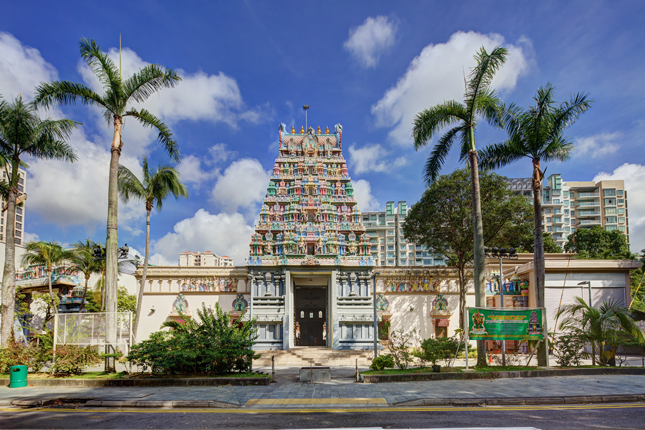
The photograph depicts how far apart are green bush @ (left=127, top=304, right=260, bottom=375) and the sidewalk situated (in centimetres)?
124

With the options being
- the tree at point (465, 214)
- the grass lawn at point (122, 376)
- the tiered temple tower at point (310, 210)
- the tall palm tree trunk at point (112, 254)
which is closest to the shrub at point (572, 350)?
the grass lawn at point (122, 376)

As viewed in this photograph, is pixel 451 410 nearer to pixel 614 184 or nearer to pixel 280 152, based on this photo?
pixel 280 152

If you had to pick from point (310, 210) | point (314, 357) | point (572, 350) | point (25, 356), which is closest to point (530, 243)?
point (310, 210)

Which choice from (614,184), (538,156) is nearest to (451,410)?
(538,156)

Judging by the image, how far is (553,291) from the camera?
25.1 meters

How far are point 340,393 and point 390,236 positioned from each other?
103 meters

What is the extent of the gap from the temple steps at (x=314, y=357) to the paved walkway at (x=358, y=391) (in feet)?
34.2

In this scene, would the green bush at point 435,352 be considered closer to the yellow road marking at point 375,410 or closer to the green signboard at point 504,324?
the green signboard at point 504,324

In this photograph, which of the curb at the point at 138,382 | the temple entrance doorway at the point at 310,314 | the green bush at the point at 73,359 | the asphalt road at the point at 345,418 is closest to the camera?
the asphalt road at the point at 345,418

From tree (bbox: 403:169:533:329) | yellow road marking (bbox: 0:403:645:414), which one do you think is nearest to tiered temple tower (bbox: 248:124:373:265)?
tree (bbox: 403:169:533:329)

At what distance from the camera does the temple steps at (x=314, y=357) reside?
81.0ft

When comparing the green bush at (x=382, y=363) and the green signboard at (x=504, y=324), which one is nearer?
the green signboard at (x=504, y=324)

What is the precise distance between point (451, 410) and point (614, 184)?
9966 cm

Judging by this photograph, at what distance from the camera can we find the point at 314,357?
25.4m
